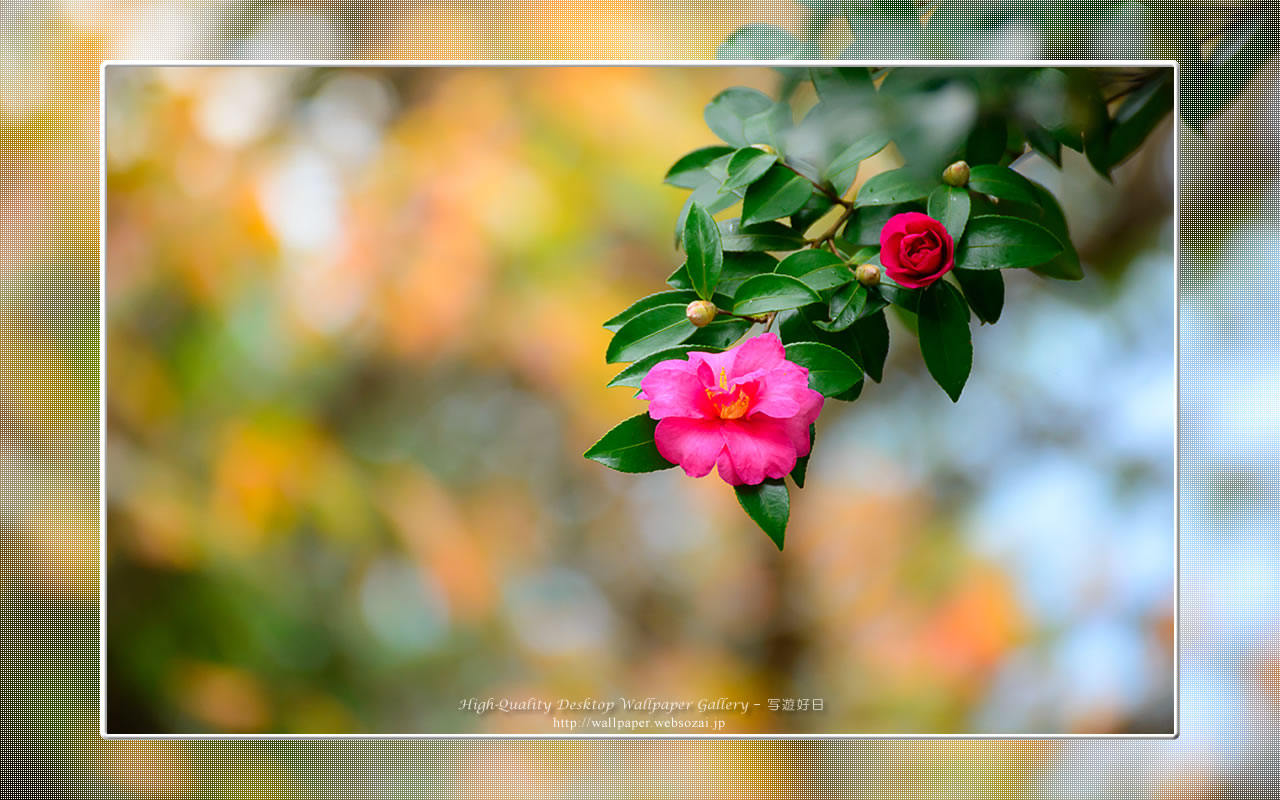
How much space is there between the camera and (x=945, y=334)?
32.4 inches

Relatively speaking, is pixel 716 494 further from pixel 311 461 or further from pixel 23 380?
pixel 23 380

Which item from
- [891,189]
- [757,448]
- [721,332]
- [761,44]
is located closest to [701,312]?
[721,332]

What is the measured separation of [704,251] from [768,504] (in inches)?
9.9

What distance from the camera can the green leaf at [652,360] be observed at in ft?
2.61

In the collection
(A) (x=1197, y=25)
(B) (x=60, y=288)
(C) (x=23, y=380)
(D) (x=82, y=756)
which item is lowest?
(D) (x=82, y=756)

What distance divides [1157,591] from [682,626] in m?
0.52

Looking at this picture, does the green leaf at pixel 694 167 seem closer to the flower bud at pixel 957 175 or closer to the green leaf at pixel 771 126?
the green leaf at pixel 771 126

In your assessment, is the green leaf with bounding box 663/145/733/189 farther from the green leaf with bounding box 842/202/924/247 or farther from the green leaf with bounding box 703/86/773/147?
the green leaf with bounding box 842/202/924/247

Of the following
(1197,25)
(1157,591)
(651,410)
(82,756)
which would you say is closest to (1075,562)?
(1157,591)

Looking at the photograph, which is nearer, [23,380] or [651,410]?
[651,410]

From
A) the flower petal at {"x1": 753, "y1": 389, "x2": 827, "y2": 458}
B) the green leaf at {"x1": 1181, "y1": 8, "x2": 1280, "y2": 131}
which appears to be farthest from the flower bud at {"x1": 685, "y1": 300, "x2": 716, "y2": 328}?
the green leaf at {"x1": 1181, "y1": 8, "x2": 1280, "y2": 131}

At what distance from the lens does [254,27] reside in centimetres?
94

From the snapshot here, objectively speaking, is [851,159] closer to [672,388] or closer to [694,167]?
[694,167]

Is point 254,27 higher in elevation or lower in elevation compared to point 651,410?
higher
